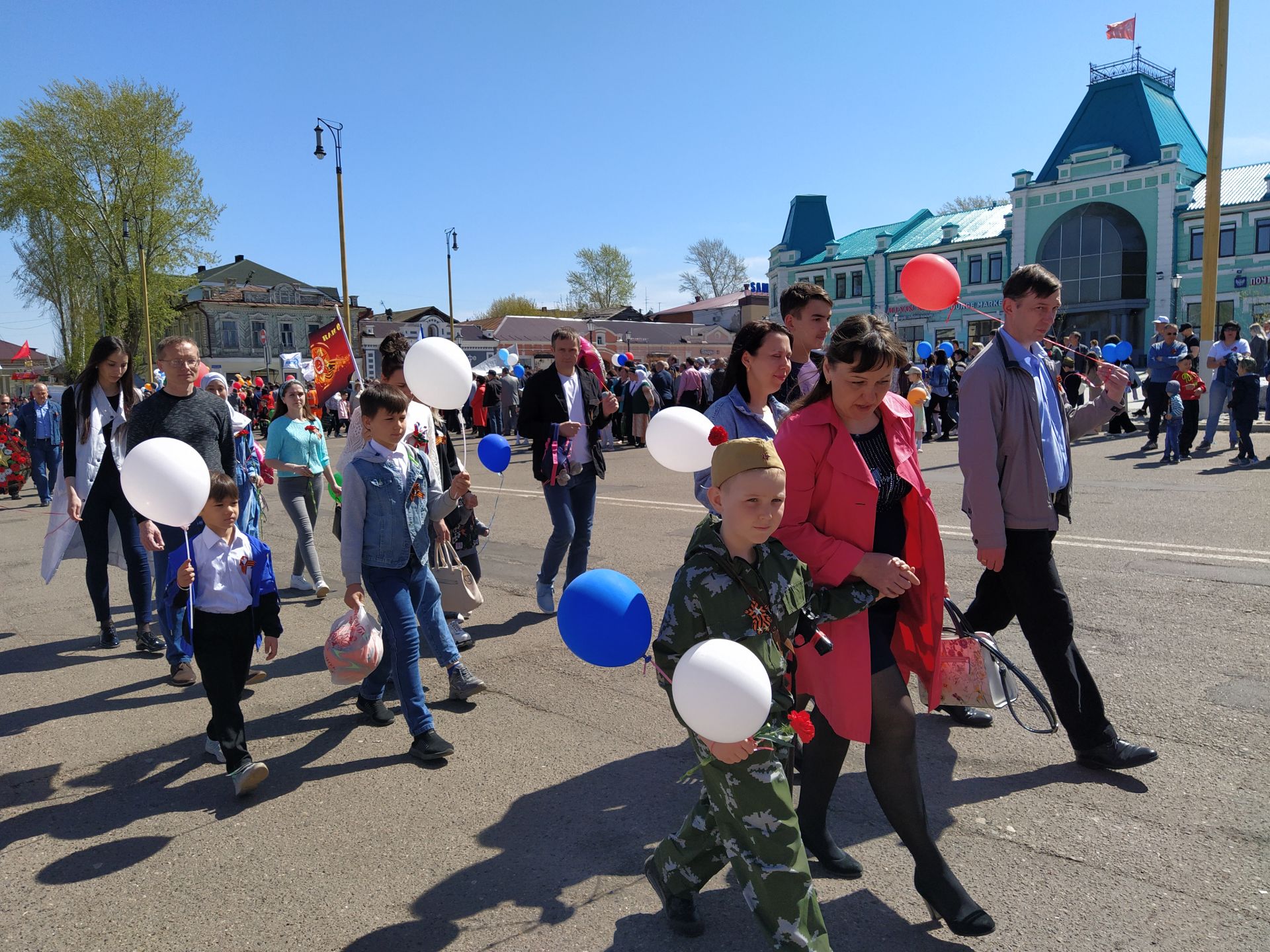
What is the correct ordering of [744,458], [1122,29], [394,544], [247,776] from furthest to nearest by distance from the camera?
[1122,29] → [394,544] → [247,776] → [744,458]

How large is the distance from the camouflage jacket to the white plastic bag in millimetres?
1872

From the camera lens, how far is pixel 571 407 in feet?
20.7

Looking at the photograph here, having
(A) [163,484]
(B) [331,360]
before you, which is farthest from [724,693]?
(B) [331,360]

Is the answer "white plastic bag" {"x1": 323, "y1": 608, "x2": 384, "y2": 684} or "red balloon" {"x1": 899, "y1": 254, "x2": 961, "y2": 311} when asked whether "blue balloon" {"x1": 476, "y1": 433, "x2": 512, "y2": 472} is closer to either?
"white plastic bag" {"x1": 323, "y1": 608, "x2": 384, "y2": 684}

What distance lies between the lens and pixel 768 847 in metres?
2.26

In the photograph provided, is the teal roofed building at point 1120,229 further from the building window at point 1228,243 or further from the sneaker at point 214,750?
the sneaker at point 214,750

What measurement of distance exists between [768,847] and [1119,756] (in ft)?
6.80

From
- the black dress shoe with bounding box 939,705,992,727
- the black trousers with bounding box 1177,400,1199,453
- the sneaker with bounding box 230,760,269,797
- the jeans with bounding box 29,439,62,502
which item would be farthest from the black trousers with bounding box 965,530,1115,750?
the jeans with bounding box 29,439,62,502

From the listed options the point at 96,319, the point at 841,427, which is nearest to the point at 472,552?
the point at 841,427

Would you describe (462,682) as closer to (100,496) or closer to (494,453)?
(494,453)

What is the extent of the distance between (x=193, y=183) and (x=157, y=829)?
47.1m

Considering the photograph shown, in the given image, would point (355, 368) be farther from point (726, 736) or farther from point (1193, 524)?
point (1193, 524)

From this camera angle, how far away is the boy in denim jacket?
3945 mm

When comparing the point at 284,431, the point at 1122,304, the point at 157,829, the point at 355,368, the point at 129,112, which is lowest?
the point at 157,829
